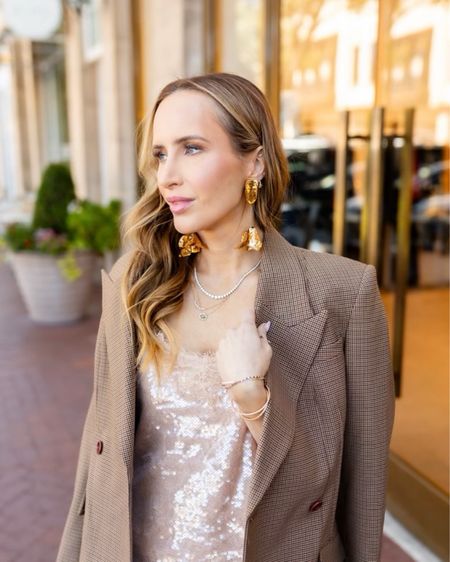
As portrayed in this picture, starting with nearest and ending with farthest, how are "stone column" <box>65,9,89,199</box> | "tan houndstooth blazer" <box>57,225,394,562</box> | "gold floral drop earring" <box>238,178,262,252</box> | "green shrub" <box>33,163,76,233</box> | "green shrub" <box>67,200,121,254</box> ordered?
1. "tan houndstooth blazer" <box>57,225,394,562</box>
2. "gold floral drop earring" <box>238,178,262,252</box>
3. "green shrub" <box>67,200,121,254</box>
4. "green shrub" <box>33,163,76,233</box>
5. "stone column" <box>65,9,89,199</box>

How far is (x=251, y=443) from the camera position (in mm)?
1430

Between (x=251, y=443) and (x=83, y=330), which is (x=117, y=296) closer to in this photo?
(x=251, y=443)

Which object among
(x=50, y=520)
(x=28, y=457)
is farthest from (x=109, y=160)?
(x=50, y=520)

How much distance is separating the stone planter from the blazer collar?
534 centimetres

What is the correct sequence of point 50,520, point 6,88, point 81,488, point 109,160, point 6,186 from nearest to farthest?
point 81,488, point 50,520, point 109,160, point 6,88, point 6,186

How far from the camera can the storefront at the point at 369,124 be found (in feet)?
10.4

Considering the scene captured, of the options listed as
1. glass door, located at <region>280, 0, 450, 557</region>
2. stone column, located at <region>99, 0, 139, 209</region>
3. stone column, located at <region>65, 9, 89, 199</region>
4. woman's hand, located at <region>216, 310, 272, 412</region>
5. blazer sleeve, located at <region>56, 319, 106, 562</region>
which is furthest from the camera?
stone column, located at <region>65, 9, 89, 199</region>

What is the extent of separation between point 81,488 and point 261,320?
71cm

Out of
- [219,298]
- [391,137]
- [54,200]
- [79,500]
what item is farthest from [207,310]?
[54,200]

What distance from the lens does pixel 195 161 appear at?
1.38m

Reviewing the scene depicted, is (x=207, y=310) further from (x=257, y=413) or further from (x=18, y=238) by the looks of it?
(x=18, y=238)

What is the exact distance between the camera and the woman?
139 centimetres

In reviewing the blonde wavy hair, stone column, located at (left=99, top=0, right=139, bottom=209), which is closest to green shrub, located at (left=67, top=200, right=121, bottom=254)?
stone column, located at (left=99, top=0, right=139, bottom=209)

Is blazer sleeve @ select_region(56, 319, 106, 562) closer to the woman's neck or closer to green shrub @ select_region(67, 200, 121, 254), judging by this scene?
the woman's neck
